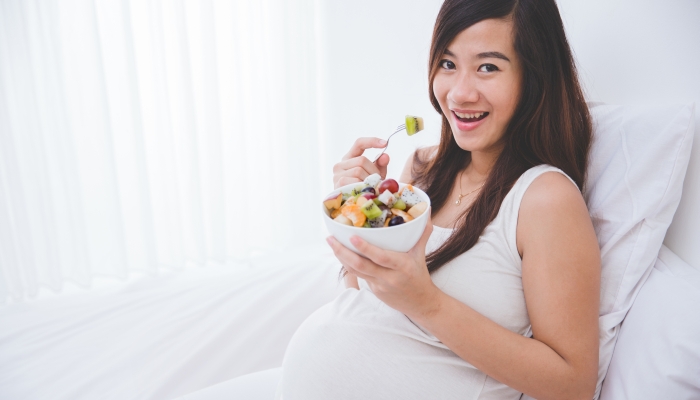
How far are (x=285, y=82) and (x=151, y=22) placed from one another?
0.72 meters

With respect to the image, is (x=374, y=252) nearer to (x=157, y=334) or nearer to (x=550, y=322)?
(x=550, y=322)

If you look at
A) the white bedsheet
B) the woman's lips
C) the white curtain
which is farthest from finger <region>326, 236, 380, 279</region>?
the white curtain

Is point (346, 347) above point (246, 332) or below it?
above

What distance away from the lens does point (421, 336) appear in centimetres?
100

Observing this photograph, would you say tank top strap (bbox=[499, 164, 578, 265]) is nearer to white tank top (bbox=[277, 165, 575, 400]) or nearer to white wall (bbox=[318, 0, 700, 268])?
white tank top (bbox=[277, 165, 575, 400])

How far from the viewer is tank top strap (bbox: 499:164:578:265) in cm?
98

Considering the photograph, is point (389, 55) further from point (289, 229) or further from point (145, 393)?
point (145, 393)

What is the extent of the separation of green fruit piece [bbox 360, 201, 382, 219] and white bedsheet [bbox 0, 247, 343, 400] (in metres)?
0.97

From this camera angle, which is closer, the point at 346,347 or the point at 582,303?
the point at 582,303

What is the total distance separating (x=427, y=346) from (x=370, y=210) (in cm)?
42

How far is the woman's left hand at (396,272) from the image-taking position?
76 centimetres

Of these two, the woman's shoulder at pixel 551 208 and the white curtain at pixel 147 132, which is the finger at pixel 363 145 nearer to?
the woman's shoulder at pixel 551 208

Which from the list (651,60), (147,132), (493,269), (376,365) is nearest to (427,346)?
(376,365)

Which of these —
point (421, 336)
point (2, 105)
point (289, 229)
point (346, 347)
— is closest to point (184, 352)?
point (346, 347)
